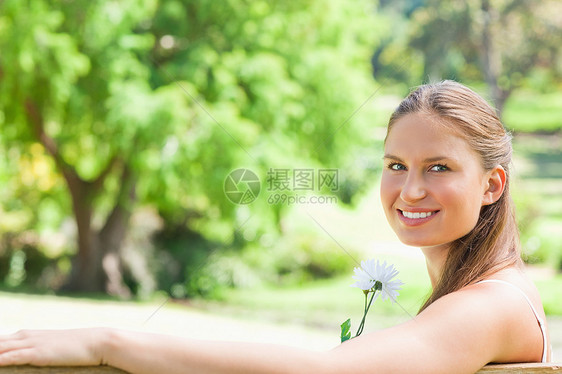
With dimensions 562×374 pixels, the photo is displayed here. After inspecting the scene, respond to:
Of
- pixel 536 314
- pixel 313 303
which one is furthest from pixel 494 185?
pixel 313 303

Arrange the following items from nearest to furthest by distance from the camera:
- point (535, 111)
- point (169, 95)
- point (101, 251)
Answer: point (169, 95), point (101, 251), point (535, 111)

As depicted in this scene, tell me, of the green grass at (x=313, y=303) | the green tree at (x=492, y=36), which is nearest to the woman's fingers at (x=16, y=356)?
the green grass at (x=313, y=303)

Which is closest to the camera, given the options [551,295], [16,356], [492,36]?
[16,356]

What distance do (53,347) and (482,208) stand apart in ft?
1.27

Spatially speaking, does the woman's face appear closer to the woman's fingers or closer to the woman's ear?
the woman's ear

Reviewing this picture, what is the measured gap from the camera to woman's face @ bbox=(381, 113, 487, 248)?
0.59m

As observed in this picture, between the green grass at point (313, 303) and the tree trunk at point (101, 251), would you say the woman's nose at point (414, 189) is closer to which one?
the green grass at point (313, 303)

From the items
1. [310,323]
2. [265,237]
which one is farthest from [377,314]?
[265,237]

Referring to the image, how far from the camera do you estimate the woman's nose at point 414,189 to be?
1.94 feet

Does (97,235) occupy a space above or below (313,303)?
above

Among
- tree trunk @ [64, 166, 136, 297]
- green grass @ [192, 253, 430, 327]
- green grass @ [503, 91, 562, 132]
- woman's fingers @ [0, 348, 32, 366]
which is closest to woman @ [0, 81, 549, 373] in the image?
woman's fingers @ [0, 348, 32, 366]

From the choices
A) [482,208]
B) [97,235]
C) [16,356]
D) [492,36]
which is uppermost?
[492,36]

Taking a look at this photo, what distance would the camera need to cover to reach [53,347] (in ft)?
1.45

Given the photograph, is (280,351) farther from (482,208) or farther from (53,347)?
(482,208)
